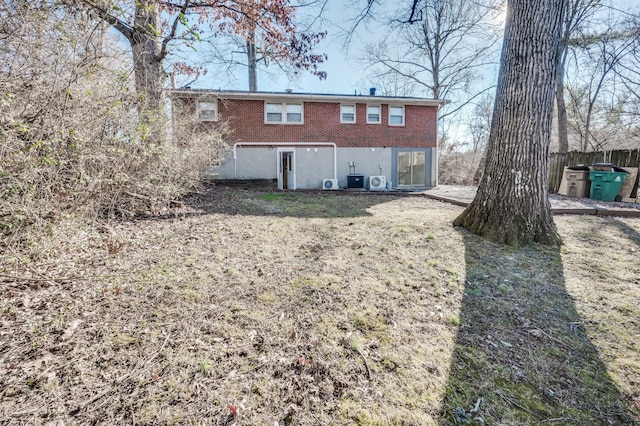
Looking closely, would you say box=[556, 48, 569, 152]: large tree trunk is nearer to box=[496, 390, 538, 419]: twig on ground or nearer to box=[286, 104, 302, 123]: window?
box=[286, 104, 302, 123]: window

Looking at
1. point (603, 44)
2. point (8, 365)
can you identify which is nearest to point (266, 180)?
point (8, 365)

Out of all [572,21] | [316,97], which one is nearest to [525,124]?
[316,97]

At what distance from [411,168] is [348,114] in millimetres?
4249

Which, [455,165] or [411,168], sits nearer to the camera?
[411,168]

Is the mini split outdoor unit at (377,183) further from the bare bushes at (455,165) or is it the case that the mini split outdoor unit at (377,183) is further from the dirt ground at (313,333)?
the dirt ground at (313,333)

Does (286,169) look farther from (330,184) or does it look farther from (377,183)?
(377,183)

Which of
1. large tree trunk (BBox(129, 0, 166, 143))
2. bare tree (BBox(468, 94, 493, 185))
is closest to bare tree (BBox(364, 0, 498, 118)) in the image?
bare tree (BBox(468, 94, 493, 185))

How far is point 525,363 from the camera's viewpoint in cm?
201

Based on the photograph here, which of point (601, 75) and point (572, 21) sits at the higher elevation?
point (572, 21)

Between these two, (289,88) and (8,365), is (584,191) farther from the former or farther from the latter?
(8,365)

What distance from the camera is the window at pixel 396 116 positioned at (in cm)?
1445

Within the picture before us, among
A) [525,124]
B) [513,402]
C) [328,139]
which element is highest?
[328,139]

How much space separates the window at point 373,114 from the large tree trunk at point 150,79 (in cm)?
948

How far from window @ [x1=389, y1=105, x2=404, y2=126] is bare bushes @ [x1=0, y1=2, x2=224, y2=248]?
12.4 m
